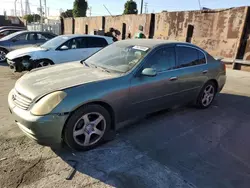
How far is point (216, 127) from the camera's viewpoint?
4.27 meters

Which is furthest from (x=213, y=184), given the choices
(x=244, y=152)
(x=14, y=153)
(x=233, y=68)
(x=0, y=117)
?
(x=233, y=68)

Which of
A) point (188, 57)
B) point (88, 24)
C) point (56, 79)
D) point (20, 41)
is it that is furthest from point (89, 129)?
point (88, 24)

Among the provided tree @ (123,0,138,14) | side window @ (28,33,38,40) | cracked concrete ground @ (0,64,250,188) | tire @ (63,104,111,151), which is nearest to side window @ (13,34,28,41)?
side window @ (28,33,38,40)

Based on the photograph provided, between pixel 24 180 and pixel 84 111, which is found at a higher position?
pixel 84 111

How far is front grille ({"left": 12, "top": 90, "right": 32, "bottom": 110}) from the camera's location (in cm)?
290

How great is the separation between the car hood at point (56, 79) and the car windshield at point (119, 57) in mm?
251

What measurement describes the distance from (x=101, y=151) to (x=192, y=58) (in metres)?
2.71

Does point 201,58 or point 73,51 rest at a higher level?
point 201,58

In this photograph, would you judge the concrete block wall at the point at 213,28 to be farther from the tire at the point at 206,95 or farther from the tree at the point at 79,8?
the tree at the point at 79,8

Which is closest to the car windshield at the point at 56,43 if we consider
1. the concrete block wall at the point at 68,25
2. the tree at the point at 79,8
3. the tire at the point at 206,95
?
the tire at the point at 206,95

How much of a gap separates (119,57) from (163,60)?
0.78 meters

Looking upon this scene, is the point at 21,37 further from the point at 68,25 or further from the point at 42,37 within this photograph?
the point at 68,25

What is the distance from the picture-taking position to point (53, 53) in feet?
25.2

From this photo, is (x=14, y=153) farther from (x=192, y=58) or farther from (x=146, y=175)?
(x=192, y=58)
